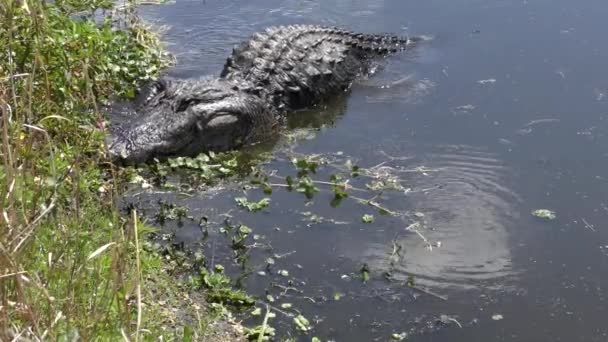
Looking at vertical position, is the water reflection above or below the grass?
below

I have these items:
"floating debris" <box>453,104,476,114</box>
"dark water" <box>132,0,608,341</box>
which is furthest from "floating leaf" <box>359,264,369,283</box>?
"floating debris" <box>453,104,476,114</box>

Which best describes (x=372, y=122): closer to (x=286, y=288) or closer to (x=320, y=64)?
(x=320, y=64)

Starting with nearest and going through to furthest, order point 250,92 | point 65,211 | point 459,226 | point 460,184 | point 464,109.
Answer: point 65,211
point 459,226
point 460,184
point 464,109
point 250,92

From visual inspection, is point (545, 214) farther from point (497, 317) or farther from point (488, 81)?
point (488, 81)

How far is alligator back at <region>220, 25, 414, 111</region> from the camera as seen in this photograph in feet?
25.6

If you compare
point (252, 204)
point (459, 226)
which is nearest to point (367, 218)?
point (459, 226)

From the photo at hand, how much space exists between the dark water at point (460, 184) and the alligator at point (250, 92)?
0.79ft

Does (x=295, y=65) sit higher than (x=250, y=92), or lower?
higher

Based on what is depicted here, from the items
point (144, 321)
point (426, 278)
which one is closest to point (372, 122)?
point (426, 278)

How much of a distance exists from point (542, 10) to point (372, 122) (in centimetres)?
320

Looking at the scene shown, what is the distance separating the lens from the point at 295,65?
8.08 metres

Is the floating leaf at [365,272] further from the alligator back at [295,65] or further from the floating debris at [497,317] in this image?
the alligator back at [295,65]

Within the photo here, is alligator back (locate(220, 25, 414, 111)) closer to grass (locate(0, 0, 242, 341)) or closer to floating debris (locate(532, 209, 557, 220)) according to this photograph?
grass (locate(0, 0, 242, 341))

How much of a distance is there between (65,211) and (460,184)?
118 inches
